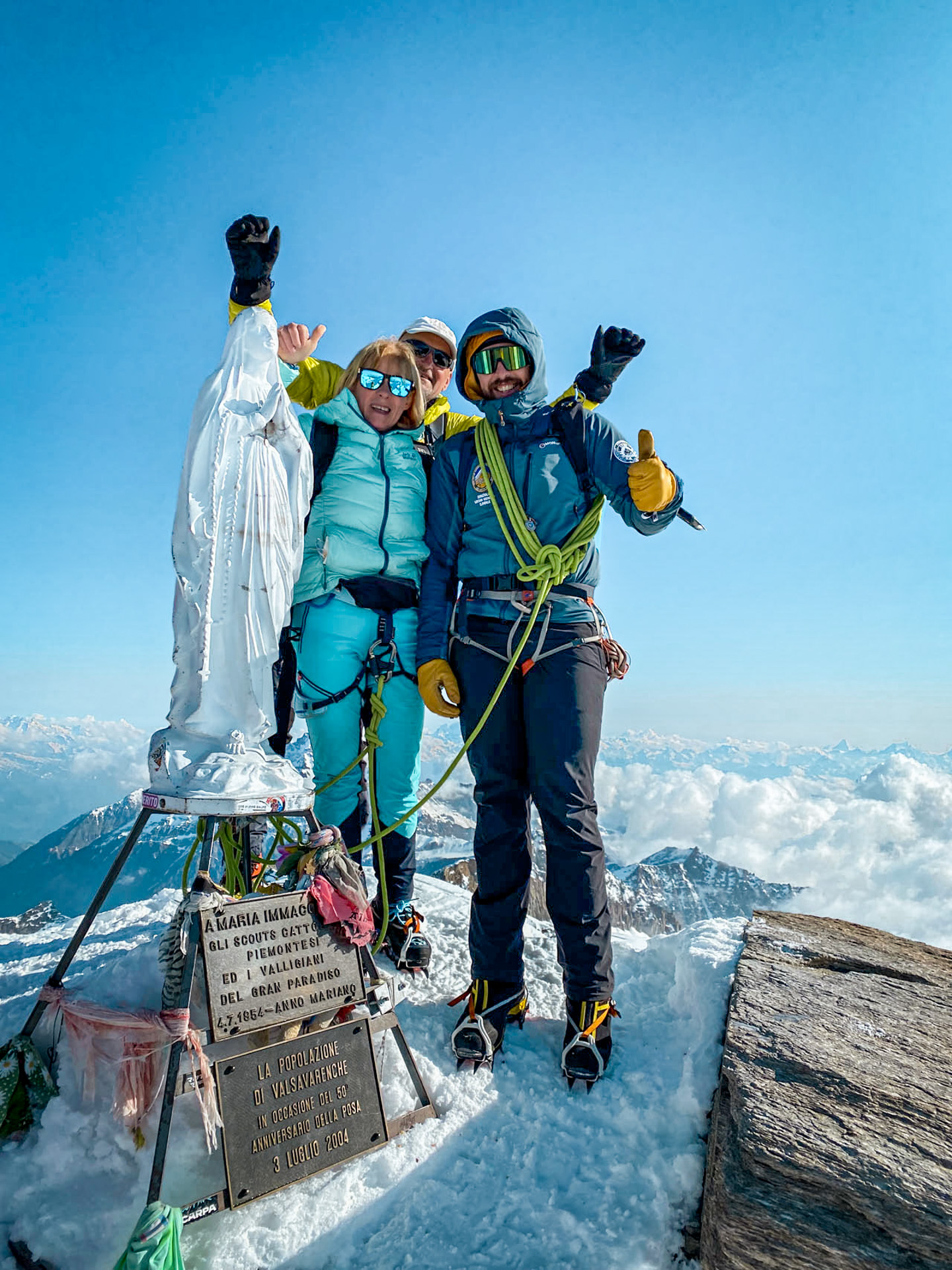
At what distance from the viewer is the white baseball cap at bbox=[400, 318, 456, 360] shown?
197 inches

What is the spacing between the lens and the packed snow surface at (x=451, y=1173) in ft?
7.67

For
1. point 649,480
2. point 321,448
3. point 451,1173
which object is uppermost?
point 321,448

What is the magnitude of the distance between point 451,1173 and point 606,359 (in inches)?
175

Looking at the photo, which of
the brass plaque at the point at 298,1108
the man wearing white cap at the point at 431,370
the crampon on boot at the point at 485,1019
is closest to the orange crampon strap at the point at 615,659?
the man wearing white cap at the point at 431,370

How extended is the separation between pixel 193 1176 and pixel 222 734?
1754 mm

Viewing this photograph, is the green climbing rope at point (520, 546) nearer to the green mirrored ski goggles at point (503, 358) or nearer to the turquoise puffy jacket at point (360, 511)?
the green mirrored ski goggles at point (503, 358)

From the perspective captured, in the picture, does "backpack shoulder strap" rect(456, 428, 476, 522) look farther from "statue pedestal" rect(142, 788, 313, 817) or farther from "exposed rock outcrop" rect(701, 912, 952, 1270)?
"exposed rock outcrop" rect(701, 912, 952, 1270)

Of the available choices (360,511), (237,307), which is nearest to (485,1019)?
(360,511)

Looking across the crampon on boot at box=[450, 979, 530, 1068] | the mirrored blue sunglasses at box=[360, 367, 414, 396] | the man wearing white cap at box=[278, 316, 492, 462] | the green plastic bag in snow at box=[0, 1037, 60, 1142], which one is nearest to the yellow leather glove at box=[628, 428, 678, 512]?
the man wearing white cap at box=[278, 316, 492, 462]

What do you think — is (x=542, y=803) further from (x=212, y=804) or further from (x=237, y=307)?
(x=237, y=307)

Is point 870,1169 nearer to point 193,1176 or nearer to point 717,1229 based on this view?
point 717,1229

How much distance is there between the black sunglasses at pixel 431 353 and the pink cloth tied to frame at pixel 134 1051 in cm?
439

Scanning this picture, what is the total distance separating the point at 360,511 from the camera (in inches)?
166

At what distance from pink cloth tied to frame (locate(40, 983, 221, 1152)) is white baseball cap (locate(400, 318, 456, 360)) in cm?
461
